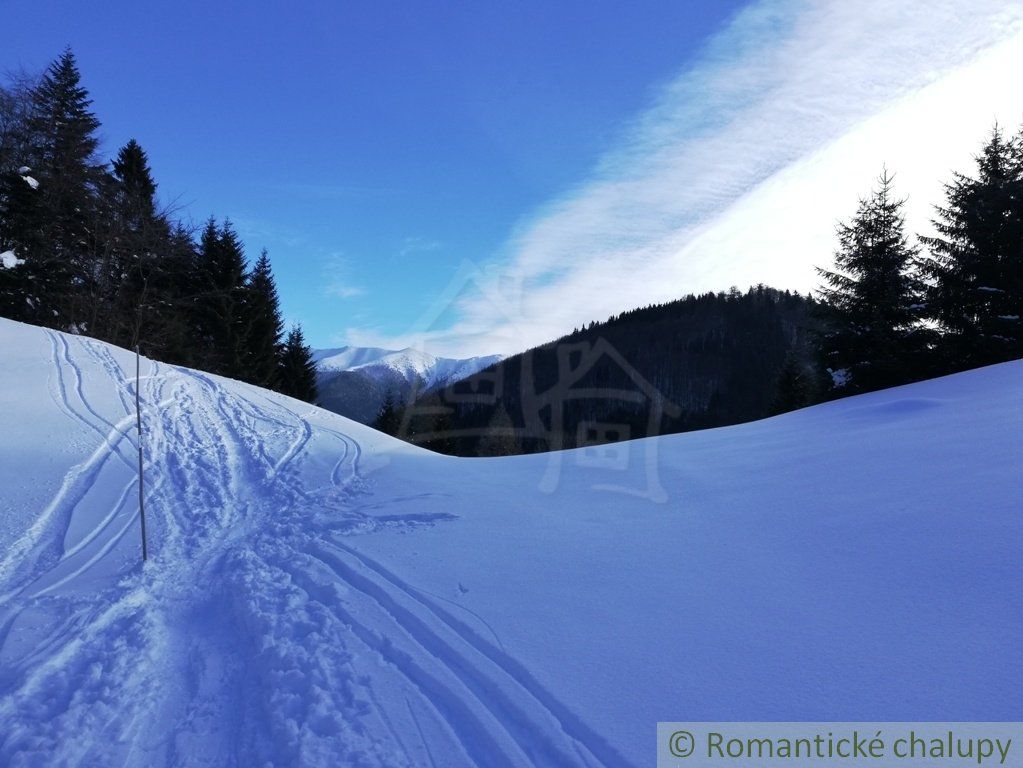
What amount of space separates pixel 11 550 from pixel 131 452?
370 cm

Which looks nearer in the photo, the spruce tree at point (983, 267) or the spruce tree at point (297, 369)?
the spruce tree at point (983, 267)

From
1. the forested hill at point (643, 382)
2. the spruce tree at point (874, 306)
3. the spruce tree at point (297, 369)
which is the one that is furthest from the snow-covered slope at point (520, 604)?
the forested hill at point (643, 382)

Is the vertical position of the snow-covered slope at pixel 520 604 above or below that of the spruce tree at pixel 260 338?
below

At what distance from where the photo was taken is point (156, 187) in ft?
88.0

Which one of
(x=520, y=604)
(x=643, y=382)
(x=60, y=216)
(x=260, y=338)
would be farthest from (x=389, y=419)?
(x=643, y=382)

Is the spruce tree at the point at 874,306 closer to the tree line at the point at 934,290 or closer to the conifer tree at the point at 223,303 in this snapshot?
the tree line at the point at 934,290

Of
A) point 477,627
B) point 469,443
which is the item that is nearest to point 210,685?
point 477,627

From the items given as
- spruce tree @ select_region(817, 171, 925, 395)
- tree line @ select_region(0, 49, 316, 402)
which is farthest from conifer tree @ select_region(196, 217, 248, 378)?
spruce tree @ select_region(817, 171, 925, 395)

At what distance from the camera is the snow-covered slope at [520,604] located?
2564 mm

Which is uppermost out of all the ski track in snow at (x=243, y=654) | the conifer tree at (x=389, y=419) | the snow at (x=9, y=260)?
the snow at (x=9, y=260)

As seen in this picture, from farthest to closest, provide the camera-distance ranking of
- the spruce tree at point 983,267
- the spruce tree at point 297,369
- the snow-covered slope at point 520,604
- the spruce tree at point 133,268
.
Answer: the spruce tree at point 297,369
the spruce tree at point 133,268
the spruce tree at point 983,267
the snow-covered slope at point 520,604

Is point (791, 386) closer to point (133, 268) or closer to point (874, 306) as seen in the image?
point (874, 306)

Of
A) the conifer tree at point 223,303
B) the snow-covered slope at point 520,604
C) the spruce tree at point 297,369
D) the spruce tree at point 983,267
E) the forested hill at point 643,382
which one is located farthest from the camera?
the forested hill at point 643,382

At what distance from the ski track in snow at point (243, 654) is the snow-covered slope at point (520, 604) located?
0.06 feet
